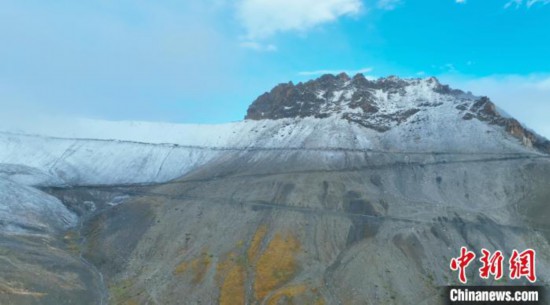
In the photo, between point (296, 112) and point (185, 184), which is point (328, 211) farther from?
point (296, 112)

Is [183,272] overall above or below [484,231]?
below

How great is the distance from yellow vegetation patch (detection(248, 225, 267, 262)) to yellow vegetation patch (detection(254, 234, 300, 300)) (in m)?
1.50

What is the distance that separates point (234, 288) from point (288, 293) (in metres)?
8.16

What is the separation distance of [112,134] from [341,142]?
76.2 m

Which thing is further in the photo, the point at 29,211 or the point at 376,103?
the point at 376,103

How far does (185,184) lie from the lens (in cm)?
11719

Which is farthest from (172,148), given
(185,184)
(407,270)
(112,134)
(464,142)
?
(407,270)

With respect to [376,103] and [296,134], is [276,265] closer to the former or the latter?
[296,134]

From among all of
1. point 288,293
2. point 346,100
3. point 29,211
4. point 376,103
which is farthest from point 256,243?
point 346,100

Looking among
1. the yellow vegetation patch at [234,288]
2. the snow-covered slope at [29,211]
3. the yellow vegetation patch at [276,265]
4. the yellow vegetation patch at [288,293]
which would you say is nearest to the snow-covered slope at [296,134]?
the snow-covered slope at [29,211]

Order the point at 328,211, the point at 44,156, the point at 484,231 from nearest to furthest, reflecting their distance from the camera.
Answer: the point at 484,231
the point at 328,211
the point at 44,156

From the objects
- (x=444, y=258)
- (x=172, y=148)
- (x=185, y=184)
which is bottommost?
(x=444, y=258)

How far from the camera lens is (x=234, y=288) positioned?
7456cm

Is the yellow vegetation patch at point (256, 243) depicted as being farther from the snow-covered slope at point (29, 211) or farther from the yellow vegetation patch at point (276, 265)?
the snow-covered slope at point (29, 211)
